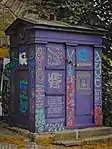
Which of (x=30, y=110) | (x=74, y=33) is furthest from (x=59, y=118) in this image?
(x=74, y=33)

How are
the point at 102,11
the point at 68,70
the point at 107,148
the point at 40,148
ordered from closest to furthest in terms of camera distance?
1. the point at 40,148
2. the point at 107,148
3. the point at 68,70
4. the point at 102,11

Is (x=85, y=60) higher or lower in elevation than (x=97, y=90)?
higher

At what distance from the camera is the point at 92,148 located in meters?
8.24

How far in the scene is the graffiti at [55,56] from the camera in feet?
29.0

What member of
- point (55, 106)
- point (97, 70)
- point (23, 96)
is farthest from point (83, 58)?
point (23, 96)

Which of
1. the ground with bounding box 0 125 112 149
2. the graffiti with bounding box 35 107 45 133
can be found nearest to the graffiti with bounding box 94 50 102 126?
the ground with bounding box 0 125 112 149

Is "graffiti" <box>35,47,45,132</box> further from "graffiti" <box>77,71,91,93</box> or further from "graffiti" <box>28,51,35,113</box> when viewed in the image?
"graffiti" <box>77,71,91,93</box>

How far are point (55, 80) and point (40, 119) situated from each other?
1006mm

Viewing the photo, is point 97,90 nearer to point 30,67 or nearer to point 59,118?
point 59,118

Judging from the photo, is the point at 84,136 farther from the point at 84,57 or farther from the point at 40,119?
the point at 84,57

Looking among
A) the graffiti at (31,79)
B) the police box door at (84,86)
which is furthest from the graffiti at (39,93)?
the police box door at (84,86)

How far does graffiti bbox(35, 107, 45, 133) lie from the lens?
856cm

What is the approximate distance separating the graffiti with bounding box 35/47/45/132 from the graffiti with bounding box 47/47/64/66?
0.26 meters

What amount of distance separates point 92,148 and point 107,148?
396 mm
